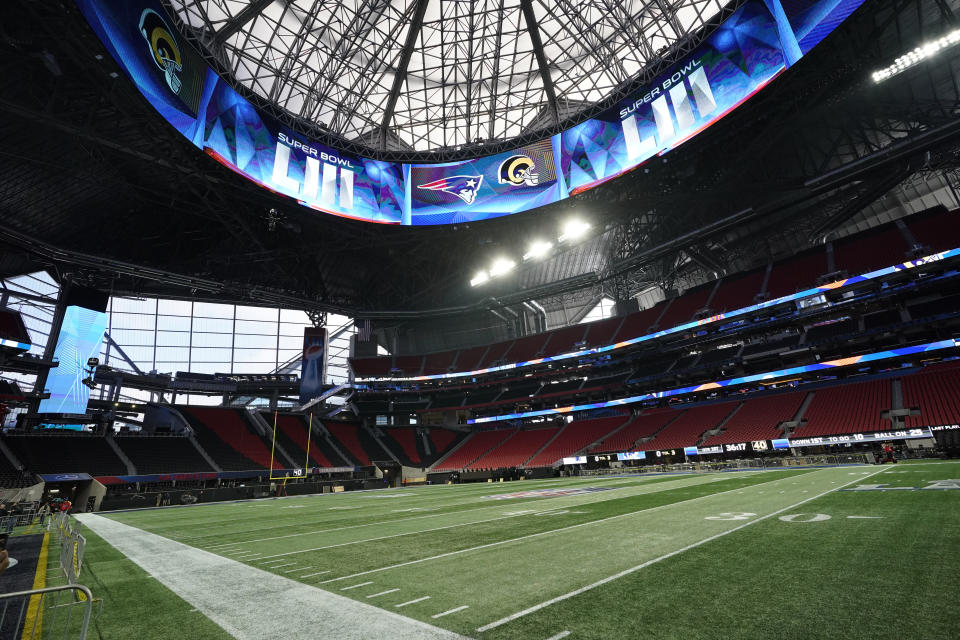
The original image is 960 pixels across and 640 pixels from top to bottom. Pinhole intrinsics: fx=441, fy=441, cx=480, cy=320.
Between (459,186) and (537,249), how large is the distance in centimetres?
1210

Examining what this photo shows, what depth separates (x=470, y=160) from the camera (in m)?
41.8

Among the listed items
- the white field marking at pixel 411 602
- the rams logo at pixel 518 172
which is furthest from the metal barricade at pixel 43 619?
the rams logo at pixel 518 172

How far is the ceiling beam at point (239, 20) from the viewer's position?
28244 mm

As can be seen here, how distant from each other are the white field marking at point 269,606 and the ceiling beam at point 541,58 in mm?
36329

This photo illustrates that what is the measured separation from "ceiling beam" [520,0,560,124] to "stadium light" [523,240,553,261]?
38.5 ft

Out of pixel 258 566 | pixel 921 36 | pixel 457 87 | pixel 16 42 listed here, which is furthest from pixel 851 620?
pixel 457 87

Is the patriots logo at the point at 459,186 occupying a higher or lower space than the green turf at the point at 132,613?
higher

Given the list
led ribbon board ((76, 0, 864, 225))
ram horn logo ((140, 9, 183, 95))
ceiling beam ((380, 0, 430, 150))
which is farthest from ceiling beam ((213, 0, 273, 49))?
ceiling beam ((380, 0, 430, 150))

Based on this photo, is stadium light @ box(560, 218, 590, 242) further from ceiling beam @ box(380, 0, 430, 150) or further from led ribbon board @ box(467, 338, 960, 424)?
ceiling beam @ box(380, 0, 430, 150)

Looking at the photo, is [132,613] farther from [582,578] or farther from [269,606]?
[582,578]

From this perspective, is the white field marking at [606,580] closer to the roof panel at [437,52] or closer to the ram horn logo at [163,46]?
the ram horn logo at [163,46]

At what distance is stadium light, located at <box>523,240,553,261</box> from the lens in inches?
1829

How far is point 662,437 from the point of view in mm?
37125

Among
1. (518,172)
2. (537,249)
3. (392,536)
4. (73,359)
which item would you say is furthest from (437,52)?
(73,359)
